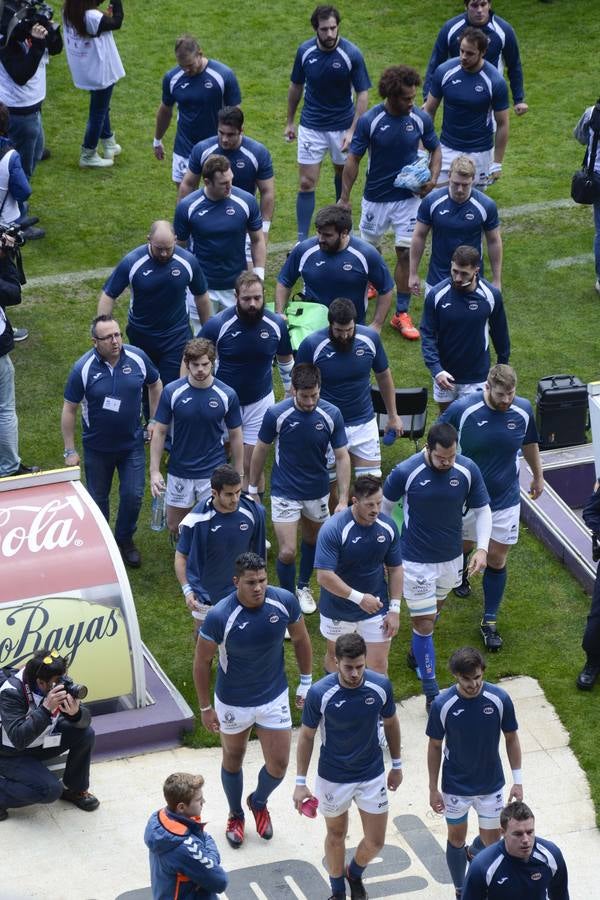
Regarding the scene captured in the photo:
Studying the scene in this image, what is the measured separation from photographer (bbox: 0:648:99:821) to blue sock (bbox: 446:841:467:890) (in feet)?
6.83

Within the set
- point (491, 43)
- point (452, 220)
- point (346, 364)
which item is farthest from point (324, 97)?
point (346, 364)

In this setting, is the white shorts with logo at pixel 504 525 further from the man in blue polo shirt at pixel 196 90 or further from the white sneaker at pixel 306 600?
the man in blue polo shirt at pixel 196 90

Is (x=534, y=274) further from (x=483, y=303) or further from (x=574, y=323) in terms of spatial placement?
(x=483, y=303)

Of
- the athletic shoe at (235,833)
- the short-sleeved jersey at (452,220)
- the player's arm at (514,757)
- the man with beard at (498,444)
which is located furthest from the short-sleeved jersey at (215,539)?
the short-sleeved jersey at (452,220)

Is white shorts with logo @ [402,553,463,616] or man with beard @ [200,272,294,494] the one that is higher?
man with beard @ [200,272,294,494]

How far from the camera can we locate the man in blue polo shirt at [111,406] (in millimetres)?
10812

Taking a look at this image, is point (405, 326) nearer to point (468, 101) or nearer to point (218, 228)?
point (468, 101)

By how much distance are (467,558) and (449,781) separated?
122 inches

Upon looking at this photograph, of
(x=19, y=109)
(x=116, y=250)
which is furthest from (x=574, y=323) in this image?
(x=19, y=109)

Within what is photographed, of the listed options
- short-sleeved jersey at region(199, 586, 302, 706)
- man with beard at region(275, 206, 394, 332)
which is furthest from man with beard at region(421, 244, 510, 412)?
short-sleeved jersey at region(199, 586, 302, 706)

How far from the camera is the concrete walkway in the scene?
886 cm

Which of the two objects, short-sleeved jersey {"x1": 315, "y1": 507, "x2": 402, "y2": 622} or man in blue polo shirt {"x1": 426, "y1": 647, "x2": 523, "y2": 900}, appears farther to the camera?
short-sleeved jersey {"x1": 315, "y1": 507, "x2": 402, "y2": 622}

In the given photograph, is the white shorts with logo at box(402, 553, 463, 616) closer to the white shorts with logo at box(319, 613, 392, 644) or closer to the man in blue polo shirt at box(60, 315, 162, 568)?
the white shorts with logo at box(319, 613, 392, 644)

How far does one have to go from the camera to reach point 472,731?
8.30 metres
